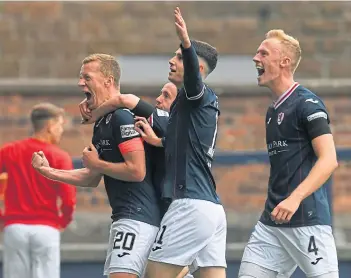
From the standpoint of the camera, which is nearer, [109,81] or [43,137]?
[109,81]

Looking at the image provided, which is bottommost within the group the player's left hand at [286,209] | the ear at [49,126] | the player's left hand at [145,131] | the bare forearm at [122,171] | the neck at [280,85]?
the player's left hand at [286,209]

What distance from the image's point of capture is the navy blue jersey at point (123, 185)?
736cm

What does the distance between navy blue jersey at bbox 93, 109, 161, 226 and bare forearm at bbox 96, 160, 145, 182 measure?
98 millimetres

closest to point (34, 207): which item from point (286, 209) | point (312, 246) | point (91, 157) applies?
point (91, 157)

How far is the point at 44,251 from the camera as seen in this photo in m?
10.1

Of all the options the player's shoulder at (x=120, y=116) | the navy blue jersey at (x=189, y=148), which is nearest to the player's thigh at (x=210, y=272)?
the navy blue jersey at (x=189, y=148)

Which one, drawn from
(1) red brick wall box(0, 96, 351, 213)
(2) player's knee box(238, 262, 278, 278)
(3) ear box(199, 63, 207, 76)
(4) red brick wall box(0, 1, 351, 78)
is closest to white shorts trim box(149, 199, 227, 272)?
(2) player's knee box(238, 262, 278, 278)

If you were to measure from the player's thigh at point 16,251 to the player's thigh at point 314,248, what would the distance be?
3.23 m

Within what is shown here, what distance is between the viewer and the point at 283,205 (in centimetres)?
693

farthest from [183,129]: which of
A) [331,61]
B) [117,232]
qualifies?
[331,61]

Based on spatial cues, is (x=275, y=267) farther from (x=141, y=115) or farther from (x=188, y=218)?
(x=141, y=115)

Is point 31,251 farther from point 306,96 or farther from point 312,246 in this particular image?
point 306,96

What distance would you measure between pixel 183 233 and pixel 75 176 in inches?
38.1

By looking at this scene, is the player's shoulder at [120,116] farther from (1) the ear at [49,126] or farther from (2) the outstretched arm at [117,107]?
(1) the ear at [49,126]
